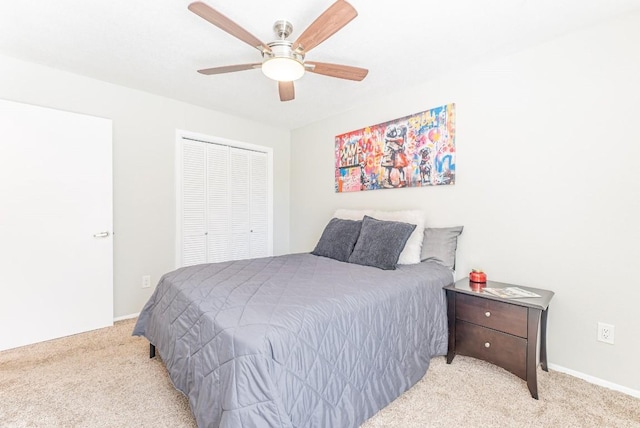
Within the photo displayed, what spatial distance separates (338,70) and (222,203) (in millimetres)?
2303

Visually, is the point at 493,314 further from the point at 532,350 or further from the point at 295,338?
the point at 295,338

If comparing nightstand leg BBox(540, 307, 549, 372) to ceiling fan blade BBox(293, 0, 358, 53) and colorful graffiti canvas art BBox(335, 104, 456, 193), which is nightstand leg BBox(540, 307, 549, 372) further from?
ceiling fan blade BBox(293, 0, 358, 53)

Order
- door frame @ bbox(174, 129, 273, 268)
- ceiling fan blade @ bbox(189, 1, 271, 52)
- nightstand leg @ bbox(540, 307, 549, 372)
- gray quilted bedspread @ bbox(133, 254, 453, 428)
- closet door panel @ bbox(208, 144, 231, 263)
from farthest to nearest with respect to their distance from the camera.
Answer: closet door panel @ bbox(208, 144, 231, 263), door frame @ bbox(174, 129, 273, 268), nightstand leg @ bbox(540, 307, 549, 372), ceiling fan blade @ bbox(189, 1, 271, 52), gray quilted bedspread @ bbox(133, 254, 453, 428)

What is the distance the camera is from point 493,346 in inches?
73.1

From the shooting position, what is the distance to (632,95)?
5.63 ft

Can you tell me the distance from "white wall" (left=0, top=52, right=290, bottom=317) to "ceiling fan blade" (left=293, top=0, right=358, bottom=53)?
2.11 meters

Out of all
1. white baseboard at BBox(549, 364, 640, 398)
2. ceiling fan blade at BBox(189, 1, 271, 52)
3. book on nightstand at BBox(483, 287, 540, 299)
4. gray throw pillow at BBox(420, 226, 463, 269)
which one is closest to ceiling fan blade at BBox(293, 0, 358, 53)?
ceiling fan blade at BBox(189, 1, 271, 52)

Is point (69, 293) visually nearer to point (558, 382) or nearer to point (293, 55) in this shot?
point (293, 55)

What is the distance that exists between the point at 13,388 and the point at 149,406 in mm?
947

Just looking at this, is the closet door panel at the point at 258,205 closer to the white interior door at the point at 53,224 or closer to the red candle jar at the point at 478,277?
the white interior door at the point at 53,224

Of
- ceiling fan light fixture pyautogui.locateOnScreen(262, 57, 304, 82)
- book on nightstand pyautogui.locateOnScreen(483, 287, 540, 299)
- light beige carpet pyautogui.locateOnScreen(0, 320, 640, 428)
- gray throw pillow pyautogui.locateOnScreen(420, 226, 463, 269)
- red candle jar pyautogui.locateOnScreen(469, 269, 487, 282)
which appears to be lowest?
light beige carpet pyautogui.locateOnScreen(0, 320, 640, 428)

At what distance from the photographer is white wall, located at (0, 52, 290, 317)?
8.56 ft

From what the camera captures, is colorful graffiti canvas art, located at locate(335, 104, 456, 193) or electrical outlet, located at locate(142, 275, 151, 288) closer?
colorful graffiti canvas art, located at locate(335, 104, 456, 193)

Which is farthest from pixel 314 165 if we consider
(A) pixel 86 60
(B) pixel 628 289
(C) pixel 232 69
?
(B) pixel 628 289
